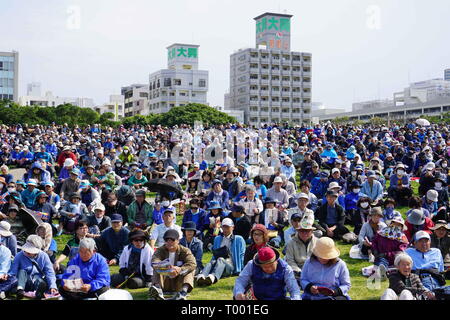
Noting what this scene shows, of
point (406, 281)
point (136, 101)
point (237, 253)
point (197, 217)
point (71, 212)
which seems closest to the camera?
point (406, 281)

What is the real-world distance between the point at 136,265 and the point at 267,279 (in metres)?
2.99

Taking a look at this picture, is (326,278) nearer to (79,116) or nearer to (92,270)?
(92,270)

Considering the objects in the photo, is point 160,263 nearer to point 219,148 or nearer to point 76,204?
point 76,204

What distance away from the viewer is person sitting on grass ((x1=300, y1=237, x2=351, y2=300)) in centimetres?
647

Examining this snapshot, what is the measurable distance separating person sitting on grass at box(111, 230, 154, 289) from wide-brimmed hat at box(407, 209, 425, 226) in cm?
489

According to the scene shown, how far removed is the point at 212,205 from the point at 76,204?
127 inches

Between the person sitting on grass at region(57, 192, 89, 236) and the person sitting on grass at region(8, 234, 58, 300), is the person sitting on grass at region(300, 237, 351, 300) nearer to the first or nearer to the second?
the person sitting on grass at region(8, 234, 58, 300)

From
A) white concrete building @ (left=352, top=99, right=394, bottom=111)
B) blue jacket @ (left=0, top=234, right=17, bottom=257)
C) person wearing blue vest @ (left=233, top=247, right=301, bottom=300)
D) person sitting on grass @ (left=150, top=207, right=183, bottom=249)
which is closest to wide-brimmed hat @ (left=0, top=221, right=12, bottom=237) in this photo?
blue jacket @ (left=0, top=234, right=17, bottom=257)

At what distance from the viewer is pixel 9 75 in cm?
10438

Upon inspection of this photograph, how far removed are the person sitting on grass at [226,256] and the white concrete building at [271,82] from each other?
102946 mm

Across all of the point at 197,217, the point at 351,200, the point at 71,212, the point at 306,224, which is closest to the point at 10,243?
the point at 71,212

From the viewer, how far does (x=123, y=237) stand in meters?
9.77
